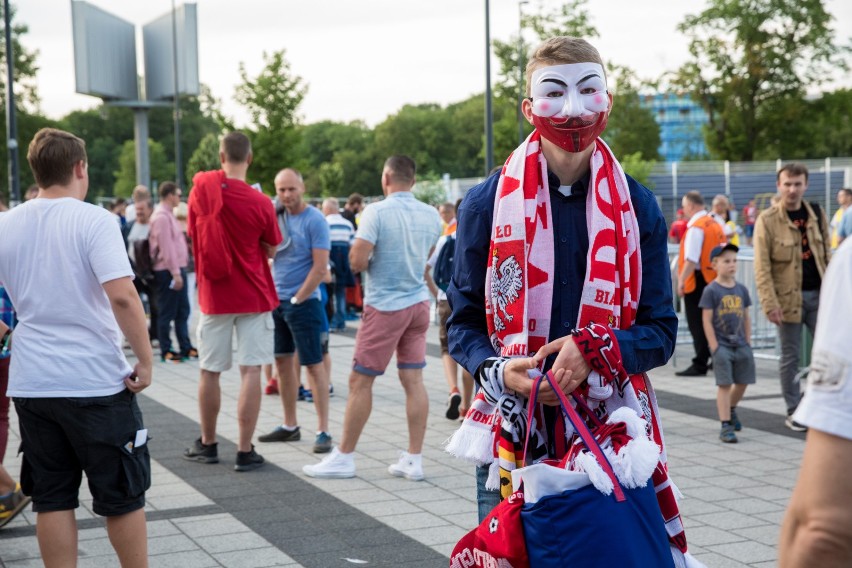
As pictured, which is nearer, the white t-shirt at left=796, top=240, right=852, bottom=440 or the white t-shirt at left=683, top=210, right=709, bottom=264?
the white t-shirt at left=796, top=240, right=852, bottom=440

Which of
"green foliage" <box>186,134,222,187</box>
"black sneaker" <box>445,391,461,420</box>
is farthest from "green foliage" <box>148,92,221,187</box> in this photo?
"black sneaker" <box>445,391,461,420</box>

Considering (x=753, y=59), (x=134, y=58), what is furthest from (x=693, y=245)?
(x=753, y=59)

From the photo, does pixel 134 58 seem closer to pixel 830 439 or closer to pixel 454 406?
pixel 454 406

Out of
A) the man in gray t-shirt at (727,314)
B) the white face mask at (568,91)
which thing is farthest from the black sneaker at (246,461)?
the white face mask at (568,91)

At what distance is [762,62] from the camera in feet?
197

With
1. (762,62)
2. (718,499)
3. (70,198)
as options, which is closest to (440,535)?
(718,499)

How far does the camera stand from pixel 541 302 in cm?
300

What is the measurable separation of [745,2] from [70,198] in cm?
6068

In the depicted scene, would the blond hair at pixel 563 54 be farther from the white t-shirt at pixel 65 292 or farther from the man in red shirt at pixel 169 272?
the man in red shirt at pixel 169 272

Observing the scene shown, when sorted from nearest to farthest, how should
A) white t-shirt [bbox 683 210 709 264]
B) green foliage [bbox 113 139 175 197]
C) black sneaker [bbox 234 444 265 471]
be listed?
black sneaker [bbox 234 444 265 471]
white t-shirt [bbox 683 210 709 264]
green foliage [bbox 113 139 175 197]

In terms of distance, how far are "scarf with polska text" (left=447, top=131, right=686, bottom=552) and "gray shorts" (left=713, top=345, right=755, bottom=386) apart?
5272 millimetres

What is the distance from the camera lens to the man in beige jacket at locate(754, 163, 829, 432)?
8344 mm

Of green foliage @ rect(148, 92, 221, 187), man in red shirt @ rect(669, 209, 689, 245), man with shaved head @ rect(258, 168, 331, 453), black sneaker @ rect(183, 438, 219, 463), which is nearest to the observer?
black sneaker @ rect(183, 438, 219, 463)

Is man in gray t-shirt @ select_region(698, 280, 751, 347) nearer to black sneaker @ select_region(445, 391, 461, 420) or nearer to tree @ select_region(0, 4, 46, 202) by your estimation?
black sneaker @ select_region(445, 391, 461, 420)
